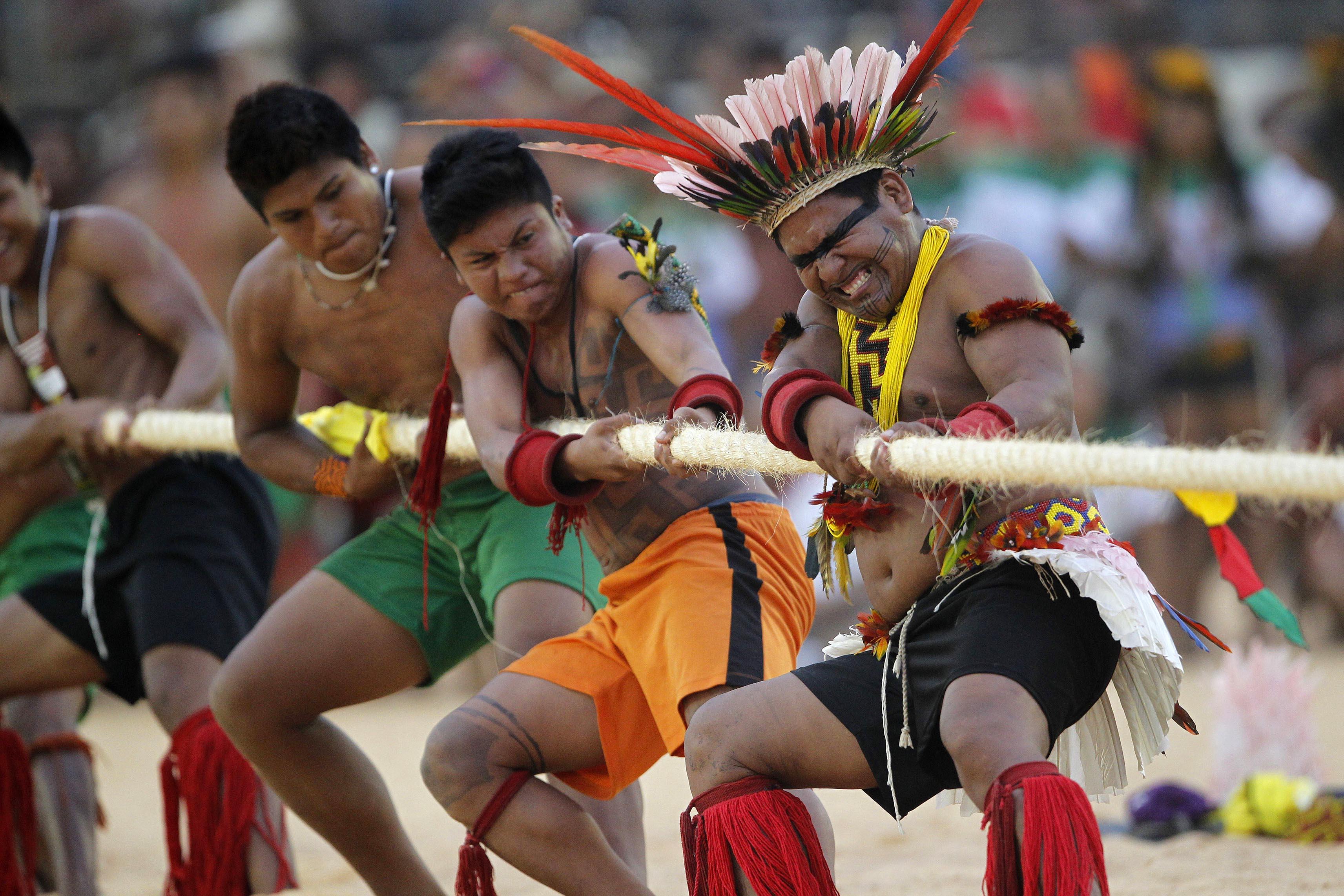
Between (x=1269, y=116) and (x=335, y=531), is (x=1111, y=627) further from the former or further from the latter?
(x=1269, y=116)

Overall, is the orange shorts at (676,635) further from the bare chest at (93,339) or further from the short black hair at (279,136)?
the bare chest at (93,339)

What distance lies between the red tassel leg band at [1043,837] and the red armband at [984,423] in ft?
1.59

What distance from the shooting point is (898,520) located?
8.36 feet

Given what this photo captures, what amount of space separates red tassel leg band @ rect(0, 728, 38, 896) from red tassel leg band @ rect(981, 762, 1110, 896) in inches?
117

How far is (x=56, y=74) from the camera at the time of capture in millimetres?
9367

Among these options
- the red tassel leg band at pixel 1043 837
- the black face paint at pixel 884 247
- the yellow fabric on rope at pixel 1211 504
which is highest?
the black face paint at pixel 884 247

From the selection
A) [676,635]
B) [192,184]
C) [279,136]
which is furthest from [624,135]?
[192,184]

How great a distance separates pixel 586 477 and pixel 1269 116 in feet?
23.3

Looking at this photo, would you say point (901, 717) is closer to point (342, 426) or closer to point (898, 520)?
point (898, 520)

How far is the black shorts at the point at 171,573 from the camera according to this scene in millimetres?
3922

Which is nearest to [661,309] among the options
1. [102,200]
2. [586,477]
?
[586,477]

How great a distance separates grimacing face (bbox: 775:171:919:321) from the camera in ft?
8.20

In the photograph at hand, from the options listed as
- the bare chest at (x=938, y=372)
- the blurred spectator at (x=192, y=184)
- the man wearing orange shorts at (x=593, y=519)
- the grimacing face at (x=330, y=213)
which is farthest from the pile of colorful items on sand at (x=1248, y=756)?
the blurred spectator at (x=192, y=184)

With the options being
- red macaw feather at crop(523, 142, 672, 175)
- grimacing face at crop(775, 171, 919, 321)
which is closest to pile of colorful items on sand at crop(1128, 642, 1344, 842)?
grimacing face at crop(775, 171, 919, 321)
